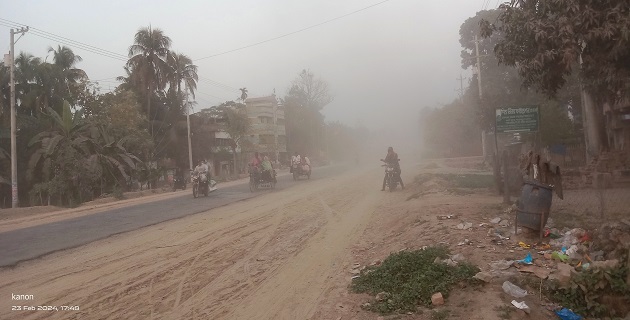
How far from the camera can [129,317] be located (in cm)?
554

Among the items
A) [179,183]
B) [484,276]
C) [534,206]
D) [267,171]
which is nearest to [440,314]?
[484,276]

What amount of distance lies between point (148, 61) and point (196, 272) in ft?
116

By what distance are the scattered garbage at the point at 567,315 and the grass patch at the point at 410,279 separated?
3.14 feet

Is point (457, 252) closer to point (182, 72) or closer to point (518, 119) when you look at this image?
point (518, 119)

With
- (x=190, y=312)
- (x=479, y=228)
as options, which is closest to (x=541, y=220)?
(x=479, y=228)

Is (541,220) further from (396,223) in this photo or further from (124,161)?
(124,161)

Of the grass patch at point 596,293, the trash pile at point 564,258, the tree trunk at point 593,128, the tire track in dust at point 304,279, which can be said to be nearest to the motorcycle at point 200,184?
Result: the tire track in dust at point 304,279

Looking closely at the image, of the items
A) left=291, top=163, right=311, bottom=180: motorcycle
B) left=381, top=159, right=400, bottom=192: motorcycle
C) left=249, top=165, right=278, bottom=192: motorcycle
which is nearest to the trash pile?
left=381, top=159, right=400, bottom=192: motorcycle

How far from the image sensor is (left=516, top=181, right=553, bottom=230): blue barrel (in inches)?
292

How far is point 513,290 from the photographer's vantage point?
5.34m

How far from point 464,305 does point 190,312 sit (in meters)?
3.08

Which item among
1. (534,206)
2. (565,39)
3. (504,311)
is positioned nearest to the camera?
(504,311)

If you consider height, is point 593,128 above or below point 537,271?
above

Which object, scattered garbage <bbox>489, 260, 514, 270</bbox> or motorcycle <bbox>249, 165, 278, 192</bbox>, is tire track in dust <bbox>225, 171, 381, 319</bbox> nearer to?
scattered garbage <bbox>489, 260, 514, 270</bbox>
